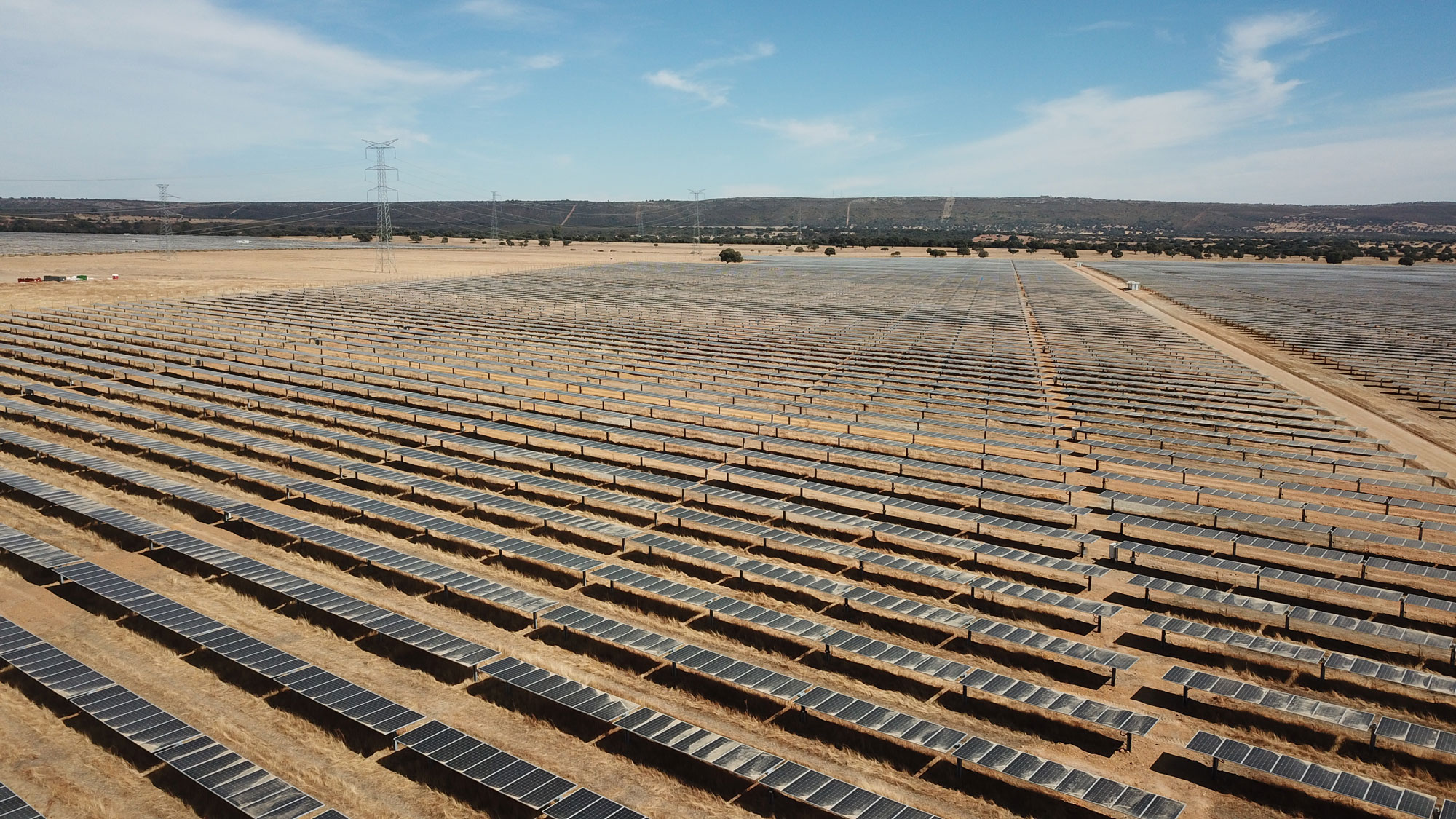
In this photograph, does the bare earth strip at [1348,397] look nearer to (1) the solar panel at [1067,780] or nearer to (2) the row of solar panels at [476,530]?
(2) the row of solar panels at [476,530]

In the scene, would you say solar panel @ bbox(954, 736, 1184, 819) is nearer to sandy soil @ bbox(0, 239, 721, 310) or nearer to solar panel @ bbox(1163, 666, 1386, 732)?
solar panel @ bbox(1163, 666, 1386, 732)

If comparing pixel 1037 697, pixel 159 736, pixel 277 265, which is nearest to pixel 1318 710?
pixel 1037 697

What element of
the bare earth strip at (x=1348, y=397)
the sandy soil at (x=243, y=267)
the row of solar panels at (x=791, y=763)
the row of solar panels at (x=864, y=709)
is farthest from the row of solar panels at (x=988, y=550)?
the sandy soil at (x=243, y=267)

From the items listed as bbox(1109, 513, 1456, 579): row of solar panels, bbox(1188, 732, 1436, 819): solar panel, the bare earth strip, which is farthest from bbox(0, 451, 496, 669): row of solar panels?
the bare earth strip

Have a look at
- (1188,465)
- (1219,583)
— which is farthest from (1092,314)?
(1219,583)

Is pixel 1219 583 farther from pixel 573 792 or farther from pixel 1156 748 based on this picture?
pixel 573 792

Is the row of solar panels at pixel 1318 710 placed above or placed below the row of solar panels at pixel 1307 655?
below

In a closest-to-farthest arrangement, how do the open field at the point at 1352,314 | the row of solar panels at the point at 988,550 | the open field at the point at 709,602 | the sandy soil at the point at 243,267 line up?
the open field at the point at 709,602 < the row of solar panels at the point at 988,550 < the open field at the point at 1352,314 < the sandy soil at the point at 243,267
